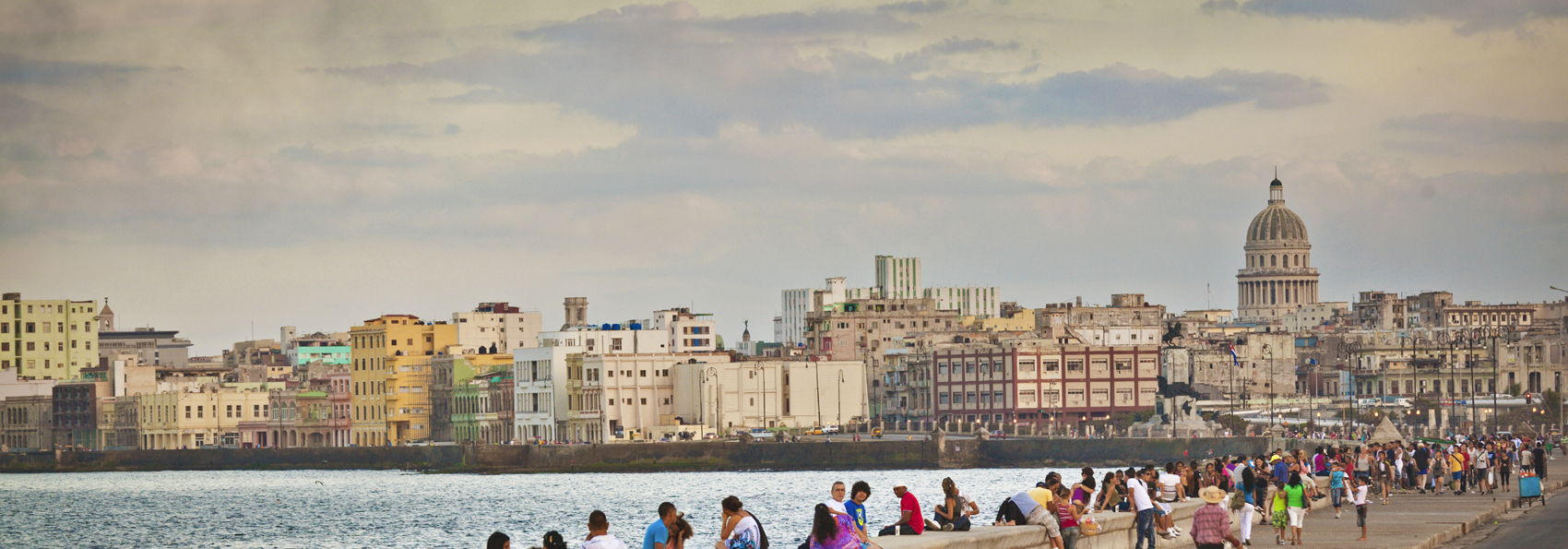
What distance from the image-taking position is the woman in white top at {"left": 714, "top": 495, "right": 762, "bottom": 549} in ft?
84.0

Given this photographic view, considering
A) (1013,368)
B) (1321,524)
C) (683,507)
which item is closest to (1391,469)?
(1321,524)

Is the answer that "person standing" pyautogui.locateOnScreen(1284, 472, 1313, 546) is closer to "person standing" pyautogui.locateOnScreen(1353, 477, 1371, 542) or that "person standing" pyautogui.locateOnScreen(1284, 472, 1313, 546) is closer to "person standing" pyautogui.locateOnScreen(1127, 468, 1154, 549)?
"person standing" pyautogui.locateOnScreen(1353, 477, 1371, 542)

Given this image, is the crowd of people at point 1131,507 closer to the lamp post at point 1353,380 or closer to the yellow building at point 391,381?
the lamp post at point 1353,380

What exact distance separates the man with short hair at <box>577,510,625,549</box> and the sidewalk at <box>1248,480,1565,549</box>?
50.4 feet

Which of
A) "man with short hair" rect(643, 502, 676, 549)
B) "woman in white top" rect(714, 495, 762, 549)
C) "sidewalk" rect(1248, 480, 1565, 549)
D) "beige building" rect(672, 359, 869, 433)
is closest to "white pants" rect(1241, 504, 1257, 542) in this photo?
"sidewalk" rect(1248, 480, 1565, 549)

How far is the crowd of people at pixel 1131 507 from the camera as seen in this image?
1000 inches

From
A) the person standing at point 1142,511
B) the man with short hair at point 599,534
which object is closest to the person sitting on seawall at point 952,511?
the person standing at point 1142,511

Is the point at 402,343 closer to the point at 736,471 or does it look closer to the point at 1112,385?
the point at 736,471

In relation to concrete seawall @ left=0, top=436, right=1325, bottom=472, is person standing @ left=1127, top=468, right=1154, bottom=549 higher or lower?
higher

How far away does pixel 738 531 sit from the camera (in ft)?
84.1

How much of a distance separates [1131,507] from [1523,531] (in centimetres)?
1118

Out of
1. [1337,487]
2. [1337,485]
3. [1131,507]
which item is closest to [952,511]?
[1131,507]

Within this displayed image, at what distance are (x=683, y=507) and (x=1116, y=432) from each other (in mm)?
60561

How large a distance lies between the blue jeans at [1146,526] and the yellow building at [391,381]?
157m
